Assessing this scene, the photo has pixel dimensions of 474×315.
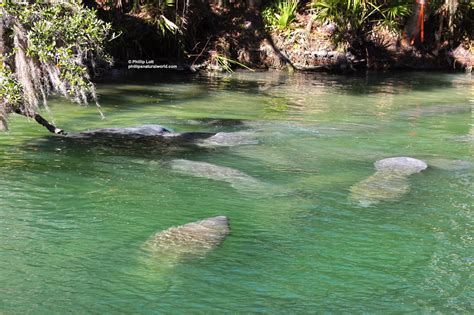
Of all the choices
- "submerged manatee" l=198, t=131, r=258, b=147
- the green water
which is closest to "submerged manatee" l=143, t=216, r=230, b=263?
the green water

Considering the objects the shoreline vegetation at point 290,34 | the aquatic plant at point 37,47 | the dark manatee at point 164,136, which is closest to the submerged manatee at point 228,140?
the dark manatee at point 164,136

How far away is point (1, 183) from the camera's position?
7.06m

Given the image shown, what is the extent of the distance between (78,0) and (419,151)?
189 inches

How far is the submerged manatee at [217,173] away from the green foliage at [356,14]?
468 inches

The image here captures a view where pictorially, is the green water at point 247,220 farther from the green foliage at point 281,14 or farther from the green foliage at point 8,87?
the green foliage at point 281,14

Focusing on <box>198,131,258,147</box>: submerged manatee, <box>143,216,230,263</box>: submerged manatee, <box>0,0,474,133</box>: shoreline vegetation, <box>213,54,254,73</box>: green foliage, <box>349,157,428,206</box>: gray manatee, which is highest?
<box>0,0,474,133</box>: shoreline vegetation

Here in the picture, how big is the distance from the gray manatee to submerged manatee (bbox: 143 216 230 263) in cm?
163

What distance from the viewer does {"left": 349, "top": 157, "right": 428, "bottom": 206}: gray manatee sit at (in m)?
6.98

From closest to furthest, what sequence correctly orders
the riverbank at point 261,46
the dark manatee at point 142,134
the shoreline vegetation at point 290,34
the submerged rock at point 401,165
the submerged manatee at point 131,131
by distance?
the submerged rock at point 401,165 → the dark manatee at point 142,134 → the submerged manatee at point 131,131 → the shoreline vegetation at point 290,34 → the riverbank at point 261,46

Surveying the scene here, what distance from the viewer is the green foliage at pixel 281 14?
1948 cm

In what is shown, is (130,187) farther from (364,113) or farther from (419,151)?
(364,113)

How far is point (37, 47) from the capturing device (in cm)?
708

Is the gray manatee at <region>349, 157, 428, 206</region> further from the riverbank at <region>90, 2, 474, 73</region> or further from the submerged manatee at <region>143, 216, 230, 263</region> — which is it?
the riverbank at <region>90, 2, 474, 73</region>

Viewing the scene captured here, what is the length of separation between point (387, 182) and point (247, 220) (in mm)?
1991
